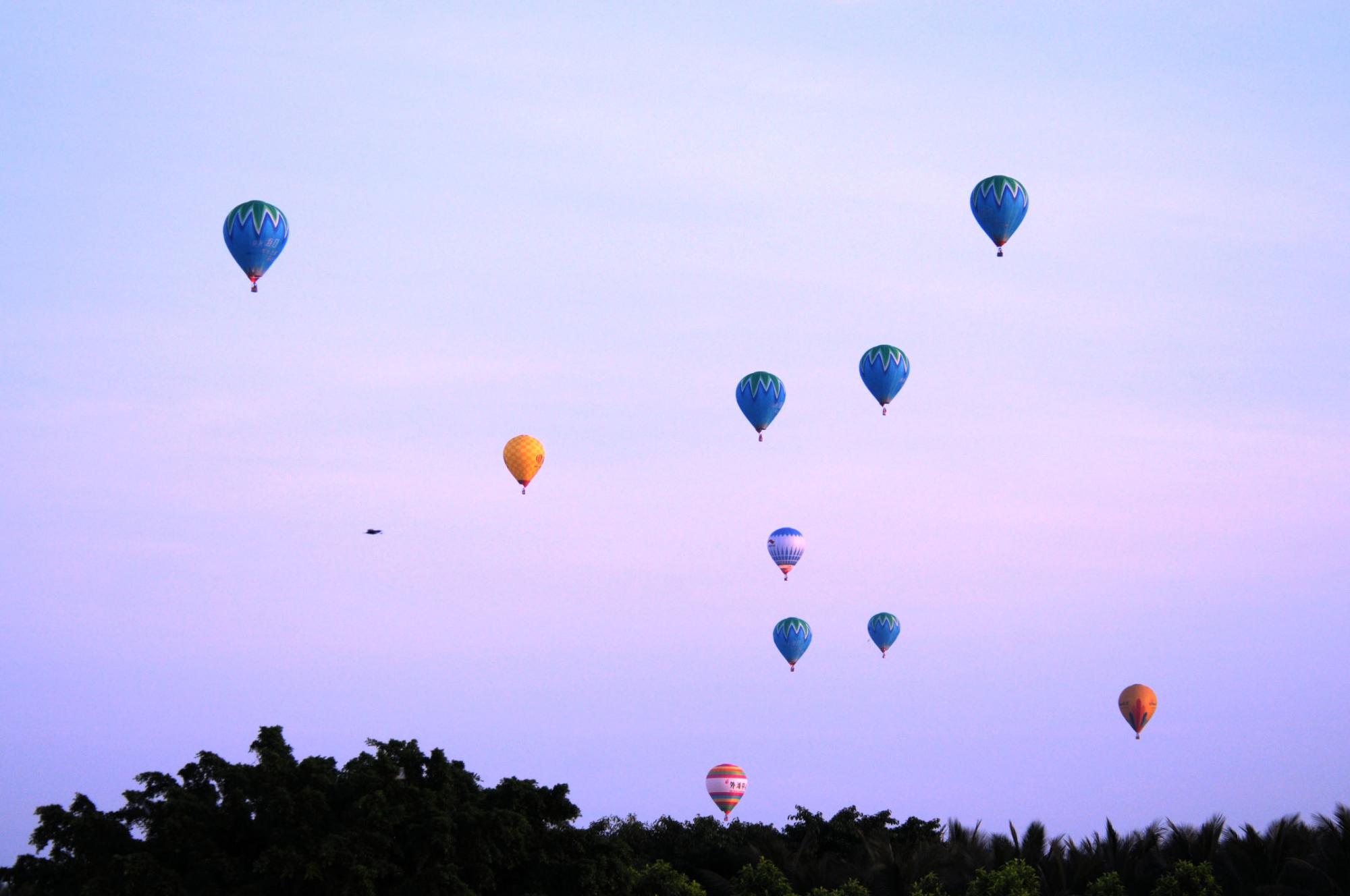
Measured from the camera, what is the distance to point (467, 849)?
40062mm

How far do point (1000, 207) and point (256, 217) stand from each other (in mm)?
25558

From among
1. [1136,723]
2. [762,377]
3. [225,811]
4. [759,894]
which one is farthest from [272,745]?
[1136,723]

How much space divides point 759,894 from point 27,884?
21.9 metres

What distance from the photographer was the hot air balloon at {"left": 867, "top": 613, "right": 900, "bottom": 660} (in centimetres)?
8938

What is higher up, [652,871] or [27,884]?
[652,871]

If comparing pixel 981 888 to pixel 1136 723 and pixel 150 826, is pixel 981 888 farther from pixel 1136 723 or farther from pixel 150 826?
pixel 1136 723

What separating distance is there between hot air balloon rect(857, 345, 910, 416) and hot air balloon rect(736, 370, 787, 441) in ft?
12.1

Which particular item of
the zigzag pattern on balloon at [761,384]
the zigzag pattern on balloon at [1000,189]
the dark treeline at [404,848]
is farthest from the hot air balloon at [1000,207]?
the dark treeline at [404,848]

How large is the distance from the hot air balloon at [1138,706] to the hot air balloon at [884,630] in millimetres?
12290

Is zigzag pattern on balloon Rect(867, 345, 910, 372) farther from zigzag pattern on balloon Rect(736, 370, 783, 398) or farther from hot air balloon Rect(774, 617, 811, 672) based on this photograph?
hot air balloon Rect(774, 617, 811, 672)

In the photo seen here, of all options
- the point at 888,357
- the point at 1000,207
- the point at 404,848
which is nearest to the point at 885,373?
the point at 888,357

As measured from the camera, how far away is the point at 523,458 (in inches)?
2938

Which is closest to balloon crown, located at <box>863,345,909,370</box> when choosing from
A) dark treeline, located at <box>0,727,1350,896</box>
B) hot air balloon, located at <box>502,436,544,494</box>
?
hot air balloon, located at <box>502,436,544,494</box>

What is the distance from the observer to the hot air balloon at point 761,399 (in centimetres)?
7394
